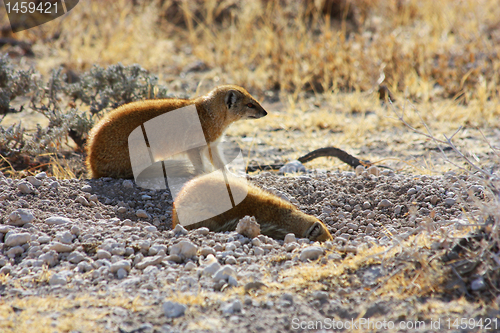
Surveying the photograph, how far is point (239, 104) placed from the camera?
5.18 m

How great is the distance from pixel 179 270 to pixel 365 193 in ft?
6.71

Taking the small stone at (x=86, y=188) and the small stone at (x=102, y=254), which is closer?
the small stone at (x=102, y=254)

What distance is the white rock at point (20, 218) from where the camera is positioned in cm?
339

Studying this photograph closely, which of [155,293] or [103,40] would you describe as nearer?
[155,293]

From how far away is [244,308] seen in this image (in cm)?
248

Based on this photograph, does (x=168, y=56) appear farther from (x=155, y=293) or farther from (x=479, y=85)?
(x=155, y=293)

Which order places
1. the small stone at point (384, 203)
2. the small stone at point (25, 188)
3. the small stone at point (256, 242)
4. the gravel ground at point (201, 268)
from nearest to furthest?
the gravel ground at point (201, 268)
the small stone at point (256, 242)
the small stone at point (25, 188)
the small stone at point (384, 203)

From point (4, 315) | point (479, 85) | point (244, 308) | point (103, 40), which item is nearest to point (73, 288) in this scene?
point (4, 315)

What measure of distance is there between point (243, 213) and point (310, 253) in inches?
24.7

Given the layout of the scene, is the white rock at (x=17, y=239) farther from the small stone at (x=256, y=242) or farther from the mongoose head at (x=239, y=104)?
the mongoose head at (x=239, y=104)

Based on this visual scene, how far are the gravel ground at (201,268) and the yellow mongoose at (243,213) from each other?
135mm

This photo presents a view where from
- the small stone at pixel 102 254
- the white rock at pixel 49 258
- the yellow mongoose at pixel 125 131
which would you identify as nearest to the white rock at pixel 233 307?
the small stone at pixel 102 254

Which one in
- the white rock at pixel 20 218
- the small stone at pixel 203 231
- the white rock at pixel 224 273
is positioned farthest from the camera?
the white rock at pixel 20 218

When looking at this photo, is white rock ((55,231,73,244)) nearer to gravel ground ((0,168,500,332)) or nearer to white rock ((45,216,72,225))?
gravel ground ((0,168,500,332))
